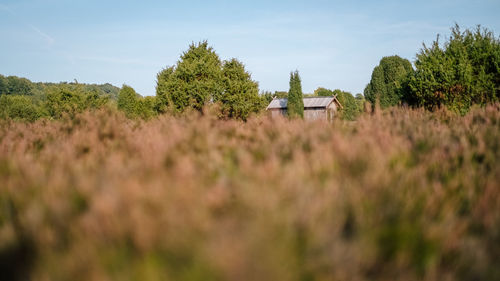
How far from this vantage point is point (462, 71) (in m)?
13.5

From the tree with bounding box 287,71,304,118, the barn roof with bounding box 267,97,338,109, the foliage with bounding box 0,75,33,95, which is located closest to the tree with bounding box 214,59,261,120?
the tree with bounding box 287,71,304,118

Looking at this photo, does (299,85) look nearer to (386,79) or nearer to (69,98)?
(386,79)

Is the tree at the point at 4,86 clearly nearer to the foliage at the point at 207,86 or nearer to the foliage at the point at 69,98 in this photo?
the foliage at the point at 69,98

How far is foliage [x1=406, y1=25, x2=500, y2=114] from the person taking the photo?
13430mm

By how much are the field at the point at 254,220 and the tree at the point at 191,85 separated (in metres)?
18.4

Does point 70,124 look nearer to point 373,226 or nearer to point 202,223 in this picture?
point 202,223

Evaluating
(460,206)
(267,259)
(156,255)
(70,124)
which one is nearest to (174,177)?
(156,255)

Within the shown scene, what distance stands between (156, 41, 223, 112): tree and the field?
60.4ft

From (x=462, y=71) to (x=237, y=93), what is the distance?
47.6 feet

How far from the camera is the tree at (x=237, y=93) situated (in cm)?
2366

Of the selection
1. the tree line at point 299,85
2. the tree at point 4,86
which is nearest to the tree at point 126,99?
the tree line at point 299,85

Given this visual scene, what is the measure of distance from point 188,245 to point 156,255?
0.13 m

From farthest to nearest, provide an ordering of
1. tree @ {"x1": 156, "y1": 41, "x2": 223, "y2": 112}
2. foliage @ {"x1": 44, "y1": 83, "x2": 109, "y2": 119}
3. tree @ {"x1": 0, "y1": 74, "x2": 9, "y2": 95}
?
tree @ {"x1": 0, "y1": 74, "x2": 9, "y2": 95} → foliage @ {"x1": 44, "y1": 83, "x2": 109, "y2": 119} → tree @ {"x1": 156, "y1": 41, "x2": 223, "y2": 112}

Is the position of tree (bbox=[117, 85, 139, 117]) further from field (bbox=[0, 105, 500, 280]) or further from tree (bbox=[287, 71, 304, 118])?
field (bbox=[0, 105, 500, 280])
